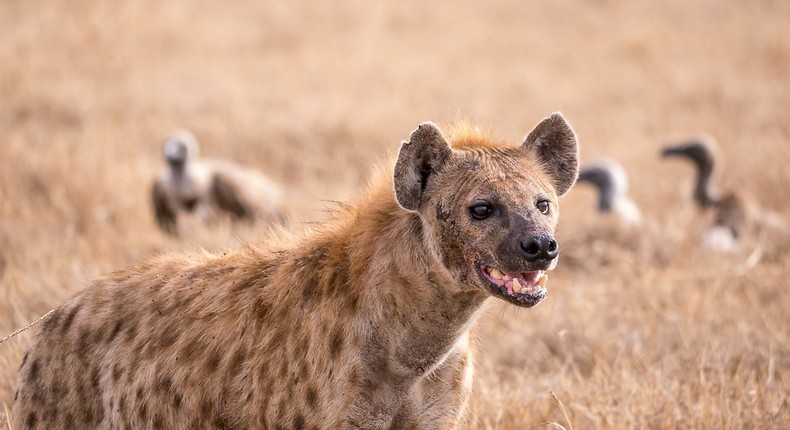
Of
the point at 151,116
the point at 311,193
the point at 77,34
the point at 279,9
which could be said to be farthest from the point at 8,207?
the point at 279,9

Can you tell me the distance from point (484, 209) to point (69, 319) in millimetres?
1551

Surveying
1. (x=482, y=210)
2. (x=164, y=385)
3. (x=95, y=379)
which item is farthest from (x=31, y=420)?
(x=482, y=210)

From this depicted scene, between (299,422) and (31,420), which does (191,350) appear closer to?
(299,422)

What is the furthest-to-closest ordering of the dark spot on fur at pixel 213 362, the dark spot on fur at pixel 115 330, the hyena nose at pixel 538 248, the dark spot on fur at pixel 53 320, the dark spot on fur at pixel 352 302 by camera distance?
the dark spot on fur at pixel 53 320
the dark spot on fur at pixel 115 330
the dark spot on fur at pixel 213 362
the dark spot on fur at pixel 352 302
the hyena nose at pixel 538 248

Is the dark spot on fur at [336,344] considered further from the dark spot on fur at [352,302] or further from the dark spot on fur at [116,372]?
the dark spot on fur at [116,372]

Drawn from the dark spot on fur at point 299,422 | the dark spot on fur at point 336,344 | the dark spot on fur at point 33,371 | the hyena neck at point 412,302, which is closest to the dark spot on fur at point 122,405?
the dark spot on fur at point 33,371

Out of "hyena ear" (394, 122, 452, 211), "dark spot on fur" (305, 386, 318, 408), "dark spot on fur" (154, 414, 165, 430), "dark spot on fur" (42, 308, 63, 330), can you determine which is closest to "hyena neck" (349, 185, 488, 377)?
"hyena ear" (394, 122, 452, 211)

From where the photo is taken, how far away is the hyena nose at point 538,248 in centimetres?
304

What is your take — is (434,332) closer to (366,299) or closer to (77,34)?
(366,299)

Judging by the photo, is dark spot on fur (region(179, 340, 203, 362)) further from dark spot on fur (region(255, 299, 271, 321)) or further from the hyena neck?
the hyena neck

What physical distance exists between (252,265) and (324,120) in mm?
7661

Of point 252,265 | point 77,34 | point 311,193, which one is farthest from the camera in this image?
point 77,34

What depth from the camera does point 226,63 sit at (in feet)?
44.6

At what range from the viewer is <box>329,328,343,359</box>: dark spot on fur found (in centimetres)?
333
